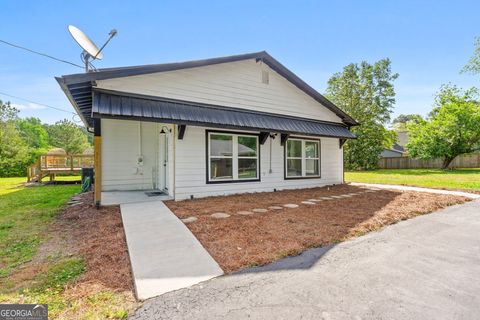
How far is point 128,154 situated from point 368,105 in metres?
25.5

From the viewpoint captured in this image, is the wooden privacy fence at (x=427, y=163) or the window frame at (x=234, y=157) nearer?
the window frame at (x=234, y=157)

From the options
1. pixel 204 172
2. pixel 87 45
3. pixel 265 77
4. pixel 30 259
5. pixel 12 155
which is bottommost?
pixel 30 259

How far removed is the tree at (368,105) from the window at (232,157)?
20512mm

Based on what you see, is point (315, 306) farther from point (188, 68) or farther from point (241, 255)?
point (188, 68)

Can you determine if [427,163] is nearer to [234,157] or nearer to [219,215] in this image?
[234,157]

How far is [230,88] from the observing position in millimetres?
8562

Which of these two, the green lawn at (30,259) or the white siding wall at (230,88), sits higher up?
the white siding wall at (230,88)

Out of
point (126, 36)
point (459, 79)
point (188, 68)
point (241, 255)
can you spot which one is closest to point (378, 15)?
point (188, 68)

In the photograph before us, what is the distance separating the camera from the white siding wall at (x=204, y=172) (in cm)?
732

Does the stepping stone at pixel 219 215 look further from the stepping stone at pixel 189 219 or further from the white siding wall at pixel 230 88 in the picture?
the white siding wall at pixel 230 88

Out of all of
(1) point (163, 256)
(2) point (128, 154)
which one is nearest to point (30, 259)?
(1) point (163, 256)

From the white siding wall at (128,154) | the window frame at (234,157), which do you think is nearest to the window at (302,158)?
the window frame at (234,157)

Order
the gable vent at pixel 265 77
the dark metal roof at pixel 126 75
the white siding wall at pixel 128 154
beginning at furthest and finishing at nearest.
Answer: the gable vent at pixel 265 77
the white siding wall at pixel 128 154
the dark metal roof at pixel 126 75

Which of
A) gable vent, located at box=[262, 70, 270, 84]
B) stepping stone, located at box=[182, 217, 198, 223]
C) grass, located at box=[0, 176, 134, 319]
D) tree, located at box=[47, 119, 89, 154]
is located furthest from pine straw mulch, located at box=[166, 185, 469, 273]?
tree, located at box=[47, 119, 89, 154]
